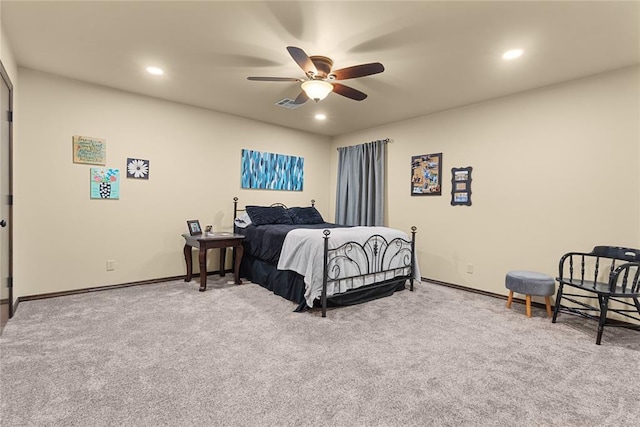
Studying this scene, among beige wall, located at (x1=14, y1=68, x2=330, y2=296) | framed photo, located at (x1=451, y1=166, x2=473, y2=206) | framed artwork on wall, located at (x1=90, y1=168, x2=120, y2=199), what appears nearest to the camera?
beige wall, located at (x1=14, y1=68, x2=330, y2=296)

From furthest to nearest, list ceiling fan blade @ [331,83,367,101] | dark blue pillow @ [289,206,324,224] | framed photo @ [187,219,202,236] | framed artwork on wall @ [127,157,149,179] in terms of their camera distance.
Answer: dark blue pillow @ [289,206,324,224] → framed photo @ [187,219,202,236] → framed artwork on wall @ [127,157,149,179] → ceiling fan blade @ [331,83,367,101]

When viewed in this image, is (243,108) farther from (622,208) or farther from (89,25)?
(622,208)

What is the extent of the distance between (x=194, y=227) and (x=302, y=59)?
2.88 meters

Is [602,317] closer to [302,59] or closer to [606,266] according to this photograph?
[606,266]

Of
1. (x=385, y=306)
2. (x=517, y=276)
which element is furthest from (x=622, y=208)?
(x=385, y=306)

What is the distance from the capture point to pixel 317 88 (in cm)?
284

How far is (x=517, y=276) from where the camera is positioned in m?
3.20

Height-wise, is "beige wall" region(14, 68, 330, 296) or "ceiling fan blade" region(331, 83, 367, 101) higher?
"ceiling fan blade" region(331, 83, 367, 101)

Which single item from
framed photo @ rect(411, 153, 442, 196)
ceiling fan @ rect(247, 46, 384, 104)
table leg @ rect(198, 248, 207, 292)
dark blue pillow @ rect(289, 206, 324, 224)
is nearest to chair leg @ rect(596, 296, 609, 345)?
framed photo @ rect(411, 153, 442, 196)

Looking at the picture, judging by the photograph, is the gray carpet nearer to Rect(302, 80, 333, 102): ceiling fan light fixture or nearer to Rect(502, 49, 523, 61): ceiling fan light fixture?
Rect(302, 80, 333, 102): ceiling fan light fixture

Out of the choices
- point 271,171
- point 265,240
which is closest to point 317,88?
point 265,240

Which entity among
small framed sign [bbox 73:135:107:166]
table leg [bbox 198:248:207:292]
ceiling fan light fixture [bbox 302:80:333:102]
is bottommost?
table leg [bbox 198:248:207:292]

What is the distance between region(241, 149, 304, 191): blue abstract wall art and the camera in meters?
5.03

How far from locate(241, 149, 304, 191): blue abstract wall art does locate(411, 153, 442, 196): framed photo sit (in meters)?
2.03
